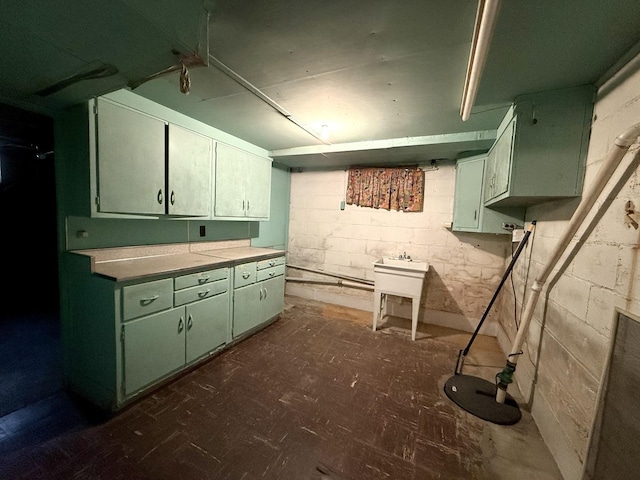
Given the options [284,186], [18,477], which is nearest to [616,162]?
[18,477]

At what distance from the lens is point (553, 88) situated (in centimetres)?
165

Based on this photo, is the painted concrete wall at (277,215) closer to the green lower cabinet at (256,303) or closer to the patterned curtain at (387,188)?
the green lower cabinet at (256,303)

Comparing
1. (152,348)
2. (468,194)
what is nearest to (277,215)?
(152,348)

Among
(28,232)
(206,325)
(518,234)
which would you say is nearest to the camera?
(206,325)

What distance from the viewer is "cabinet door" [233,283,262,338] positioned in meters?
2.59

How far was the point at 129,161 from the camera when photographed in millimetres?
1918

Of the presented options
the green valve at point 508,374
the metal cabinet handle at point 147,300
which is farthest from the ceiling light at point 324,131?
the green valve at point 508,374

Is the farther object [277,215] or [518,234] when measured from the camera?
[277,215]

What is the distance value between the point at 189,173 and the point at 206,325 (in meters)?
1.49

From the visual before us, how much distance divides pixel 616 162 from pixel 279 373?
2.66 metres

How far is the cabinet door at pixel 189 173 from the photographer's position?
88.5 inches

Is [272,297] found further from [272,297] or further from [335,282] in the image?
[335,282]

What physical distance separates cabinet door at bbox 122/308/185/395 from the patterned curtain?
297 cm

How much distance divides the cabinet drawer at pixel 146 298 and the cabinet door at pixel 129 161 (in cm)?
64
